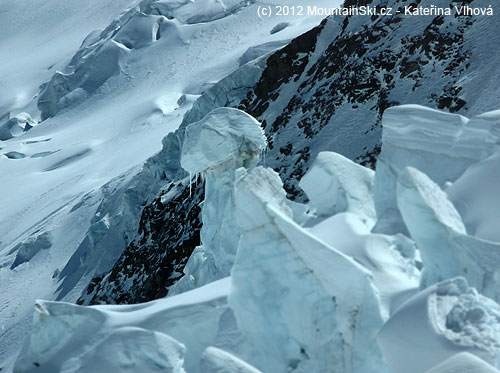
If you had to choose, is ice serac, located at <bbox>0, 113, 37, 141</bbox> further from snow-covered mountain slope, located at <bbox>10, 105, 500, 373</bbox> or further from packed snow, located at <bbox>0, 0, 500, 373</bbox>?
snow-covered mountain slope, located at <bbox>10, 105, 500, 373</bbox>

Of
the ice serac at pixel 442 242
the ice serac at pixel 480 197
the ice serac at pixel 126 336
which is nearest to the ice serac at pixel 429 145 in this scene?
the ice serac at pixel 480 197

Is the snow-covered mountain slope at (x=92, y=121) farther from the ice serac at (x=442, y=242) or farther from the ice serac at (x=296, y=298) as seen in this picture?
the ice serac at (x=442, y=242)

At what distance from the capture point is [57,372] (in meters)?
9.45

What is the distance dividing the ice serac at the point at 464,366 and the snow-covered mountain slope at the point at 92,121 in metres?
22.1

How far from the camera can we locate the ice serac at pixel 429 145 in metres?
11.5

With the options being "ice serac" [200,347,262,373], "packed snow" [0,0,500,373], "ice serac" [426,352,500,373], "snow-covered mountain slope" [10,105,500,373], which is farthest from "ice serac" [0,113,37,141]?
"ice serac" [426,352,500,373]

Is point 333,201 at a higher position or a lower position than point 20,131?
higher

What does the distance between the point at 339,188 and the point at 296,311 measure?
2.78m

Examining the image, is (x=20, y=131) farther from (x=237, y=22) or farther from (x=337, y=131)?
(x=337, y=131)

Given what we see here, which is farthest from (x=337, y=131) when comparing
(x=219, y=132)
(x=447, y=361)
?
(x=447, y=361)

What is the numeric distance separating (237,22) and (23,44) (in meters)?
32.8

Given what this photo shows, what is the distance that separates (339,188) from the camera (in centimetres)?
1177

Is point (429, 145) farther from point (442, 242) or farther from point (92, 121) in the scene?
point (92, 121)

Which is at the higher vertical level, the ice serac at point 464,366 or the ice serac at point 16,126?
the ice serac at point 464,366
